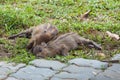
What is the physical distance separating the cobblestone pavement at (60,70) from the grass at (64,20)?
0.70ft

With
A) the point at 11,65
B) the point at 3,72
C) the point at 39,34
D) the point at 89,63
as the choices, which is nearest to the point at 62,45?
the point at 39,34

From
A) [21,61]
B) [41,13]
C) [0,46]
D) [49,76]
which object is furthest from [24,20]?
[49,76]

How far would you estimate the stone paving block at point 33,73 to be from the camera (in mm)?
4996

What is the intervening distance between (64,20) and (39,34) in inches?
51.9

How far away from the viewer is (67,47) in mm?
6117

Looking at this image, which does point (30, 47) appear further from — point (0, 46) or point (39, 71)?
point (39, 71)

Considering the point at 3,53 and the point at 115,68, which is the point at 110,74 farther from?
the point at 3,53

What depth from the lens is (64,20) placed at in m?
7.57

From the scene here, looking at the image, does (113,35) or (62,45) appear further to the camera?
(113,35)

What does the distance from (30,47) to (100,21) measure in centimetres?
194

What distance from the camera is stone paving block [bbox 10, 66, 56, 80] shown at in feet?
16.4

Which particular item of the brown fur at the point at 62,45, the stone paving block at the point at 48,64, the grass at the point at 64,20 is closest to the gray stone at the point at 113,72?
the grass at the point at 64,20

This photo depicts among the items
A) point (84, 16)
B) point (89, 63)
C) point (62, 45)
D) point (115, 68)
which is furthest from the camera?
point (84, 16)

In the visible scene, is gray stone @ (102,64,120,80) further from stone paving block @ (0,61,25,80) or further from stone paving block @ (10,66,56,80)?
stone paving block @ (0,61,25,80)
